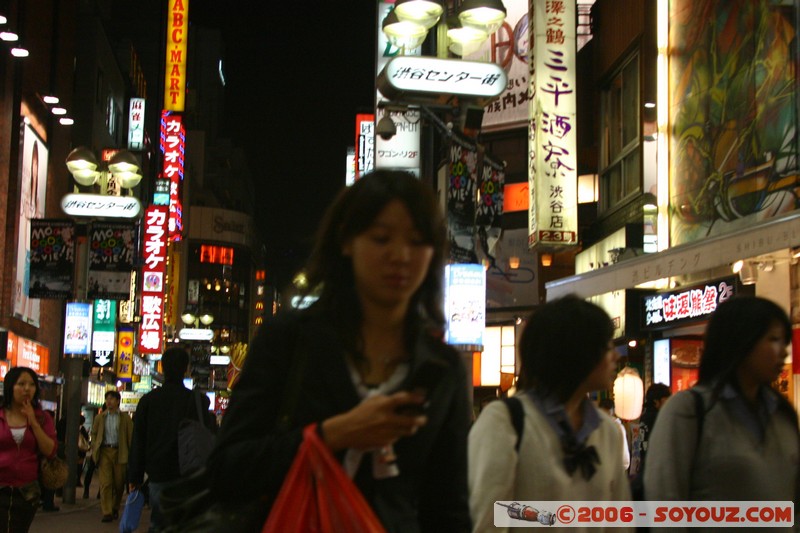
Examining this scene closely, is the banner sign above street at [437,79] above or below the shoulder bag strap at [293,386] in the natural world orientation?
above

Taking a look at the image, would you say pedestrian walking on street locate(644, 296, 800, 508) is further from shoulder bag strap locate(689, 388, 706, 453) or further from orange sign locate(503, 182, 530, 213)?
orange sign locate(503, 182, 530, 213)

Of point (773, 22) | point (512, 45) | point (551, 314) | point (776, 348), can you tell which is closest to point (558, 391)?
point (551, 314)

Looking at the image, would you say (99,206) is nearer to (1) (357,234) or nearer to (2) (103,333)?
(2) (103,333)

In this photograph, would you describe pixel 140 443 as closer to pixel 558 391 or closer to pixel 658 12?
pixel 558 391

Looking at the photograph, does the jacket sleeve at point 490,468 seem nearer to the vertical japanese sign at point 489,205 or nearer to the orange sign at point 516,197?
the vertical japanese sign at point 489,205

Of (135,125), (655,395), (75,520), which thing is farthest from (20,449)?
(135,125)

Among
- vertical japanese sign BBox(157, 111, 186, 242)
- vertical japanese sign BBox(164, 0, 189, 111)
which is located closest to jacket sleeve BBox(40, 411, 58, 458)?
vertical japanese sign BBox(157, 111, 186, 242)

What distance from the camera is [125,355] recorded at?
42812 millimetres

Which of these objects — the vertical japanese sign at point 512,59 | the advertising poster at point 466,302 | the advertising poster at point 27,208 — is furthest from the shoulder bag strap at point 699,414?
the vertical japanese sign at point 512,59

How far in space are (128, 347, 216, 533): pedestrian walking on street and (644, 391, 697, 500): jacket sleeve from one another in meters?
6.02

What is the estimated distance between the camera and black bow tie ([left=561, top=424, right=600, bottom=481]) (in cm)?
375

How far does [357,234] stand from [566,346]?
57.9 inches

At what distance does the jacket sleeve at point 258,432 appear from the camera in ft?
7.84

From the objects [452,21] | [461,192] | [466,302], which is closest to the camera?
[452,21]
